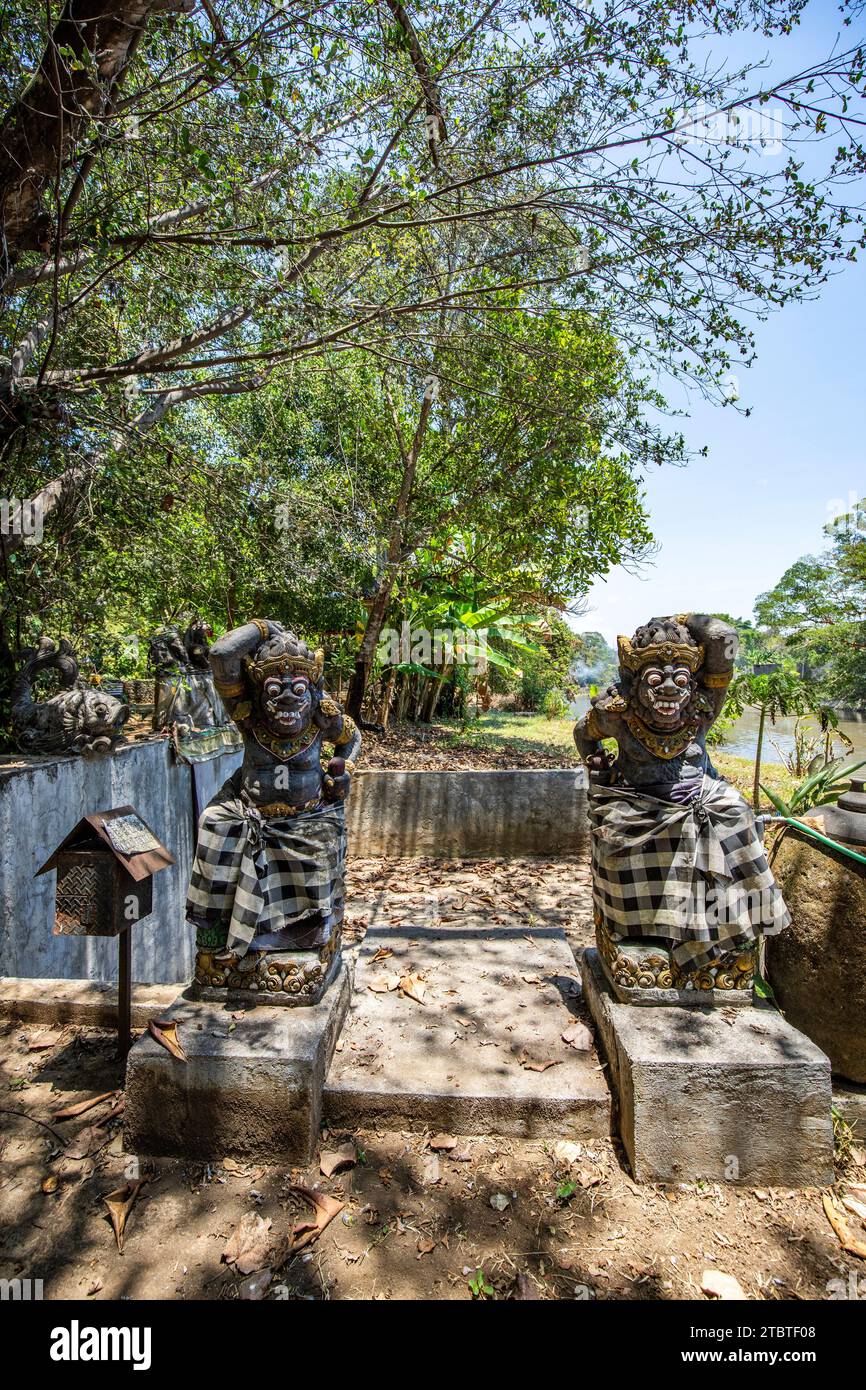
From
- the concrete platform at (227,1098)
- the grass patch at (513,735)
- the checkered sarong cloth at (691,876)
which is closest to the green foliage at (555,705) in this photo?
the grass patch at (513,735)

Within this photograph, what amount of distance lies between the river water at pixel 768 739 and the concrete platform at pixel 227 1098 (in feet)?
33.9

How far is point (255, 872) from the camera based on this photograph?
8.99 ft

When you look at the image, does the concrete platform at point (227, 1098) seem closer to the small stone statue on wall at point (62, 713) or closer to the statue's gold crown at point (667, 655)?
the statue's gold crown at point (667, 655)

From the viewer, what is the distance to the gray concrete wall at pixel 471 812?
7.01 m

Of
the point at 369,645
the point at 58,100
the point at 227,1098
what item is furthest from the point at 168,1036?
the point at 369,645

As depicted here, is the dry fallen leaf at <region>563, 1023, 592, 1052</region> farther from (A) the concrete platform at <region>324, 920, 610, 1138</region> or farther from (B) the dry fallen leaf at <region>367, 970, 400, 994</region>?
(B) the dry fallen leaf at <region>367, 970, 400, 994</region>

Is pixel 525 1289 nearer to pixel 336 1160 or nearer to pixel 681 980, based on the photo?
pixel 336 1160

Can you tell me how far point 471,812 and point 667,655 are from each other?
15.0ft

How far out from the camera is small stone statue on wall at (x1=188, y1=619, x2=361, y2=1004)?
8.90 feet

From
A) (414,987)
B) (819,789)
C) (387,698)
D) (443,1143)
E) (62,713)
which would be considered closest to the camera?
(443,1143)

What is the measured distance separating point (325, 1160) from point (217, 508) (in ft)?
17.8

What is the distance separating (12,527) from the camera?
15.6 feet

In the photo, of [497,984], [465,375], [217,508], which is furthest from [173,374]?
[497,984]

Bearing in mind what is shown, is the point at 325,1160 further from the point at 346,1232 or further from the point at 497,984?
the point at 497,984
